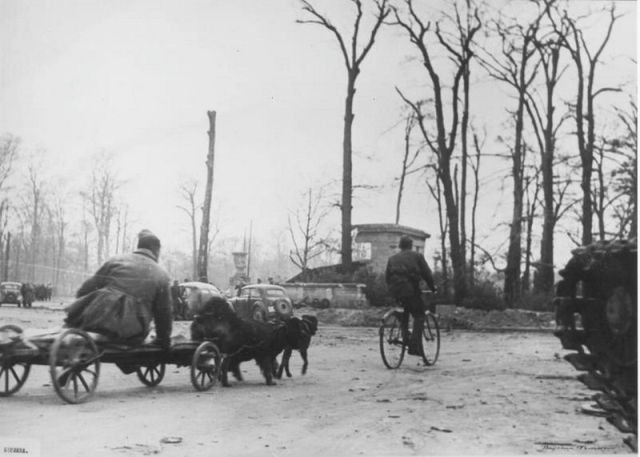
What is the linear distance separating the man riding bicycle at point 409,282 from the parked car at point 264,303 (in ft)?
3.60

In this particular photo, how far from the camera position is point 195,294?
6547mm

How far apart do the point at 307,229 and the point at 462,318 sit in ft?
12.4

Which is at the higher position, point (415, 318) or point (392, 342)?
point (415, 318)

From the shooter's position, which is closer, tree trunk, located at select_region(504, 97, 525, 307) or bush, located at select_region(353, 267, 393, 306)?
tree trunk, located at select_region(504, 97, 525, 307)

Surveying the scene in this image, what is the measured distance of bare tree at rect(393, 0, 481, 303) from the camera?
223 inches

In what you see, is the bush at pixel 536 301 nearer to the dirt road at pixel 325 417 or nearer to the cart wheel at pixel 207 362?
the dirt road at pixel 325 417

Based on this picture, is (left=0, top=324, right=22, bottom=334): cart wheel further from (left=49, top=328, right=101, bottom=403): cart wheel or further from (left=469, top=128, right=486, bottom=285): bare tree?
(left=469, top=128, right=486, bottom=285): bare tree

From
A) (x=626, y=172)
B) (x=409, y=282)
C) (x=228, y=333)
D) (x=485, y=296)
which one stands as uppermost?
(x=626, y=172)

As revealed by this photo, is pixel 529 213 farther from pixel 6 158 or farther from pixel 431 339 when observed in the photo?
pixel 6 158

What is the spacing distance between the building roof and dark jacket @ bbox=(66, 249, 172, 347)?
1936mm

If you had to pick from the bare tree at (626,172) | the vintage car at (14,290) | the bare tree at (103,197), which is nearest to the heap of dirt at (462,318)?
the bare tree at (626,172)

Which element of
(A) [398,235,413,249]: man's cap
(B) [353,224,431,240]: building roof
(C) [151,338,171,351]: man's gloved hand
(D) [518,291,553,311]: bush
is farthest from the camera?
(A) [398,235,413,249]: man's cap

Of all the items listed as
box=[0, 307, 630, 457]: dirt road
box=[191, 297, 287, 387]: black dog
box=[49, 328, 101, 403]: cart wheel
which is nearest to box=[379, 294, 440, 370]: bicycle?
box=[0, 307, 630, 457]: dirt road

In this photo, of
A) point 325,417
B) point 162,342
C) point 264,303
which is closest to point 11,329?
point 162,342
